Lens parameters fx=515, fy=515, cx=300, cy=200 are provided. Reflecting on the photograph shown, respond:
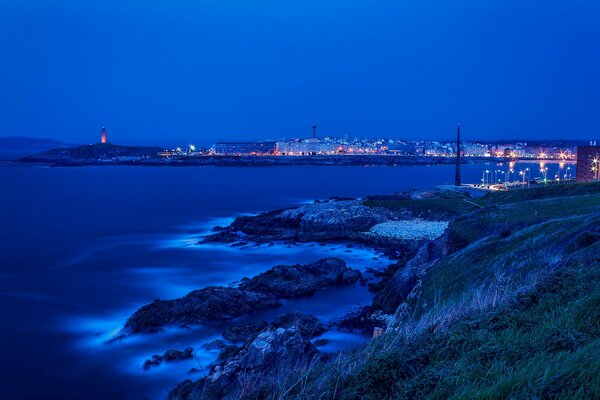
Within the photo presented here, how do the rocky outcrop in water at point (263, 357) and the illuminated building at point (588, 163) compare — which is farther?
the illuminated building at point (588, 163)

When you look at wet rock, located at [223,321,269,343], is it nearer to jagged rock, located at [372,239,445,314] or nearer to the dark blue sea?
the dark blue sea

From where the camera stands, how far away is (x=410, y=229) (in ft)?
142

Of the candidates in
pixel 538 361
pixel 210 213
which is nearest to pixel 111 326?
pixel 538 361

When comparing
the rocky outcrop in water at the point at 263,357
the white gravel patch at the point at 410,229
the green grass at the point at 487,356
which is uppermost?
the green grass at the point at 487,356

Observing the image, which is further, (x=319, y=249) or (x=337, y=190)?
(x=337, y=190)

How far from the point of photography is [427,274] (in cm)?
1864

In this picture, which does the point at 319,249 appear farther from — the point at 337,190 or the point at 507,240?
the point at 337,190

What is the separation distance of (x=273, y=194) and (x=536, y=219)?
68.6m

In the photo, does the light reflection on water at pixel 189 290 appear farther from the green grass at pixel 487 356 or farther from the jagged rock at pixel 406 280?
the green grass at pixel 487 356

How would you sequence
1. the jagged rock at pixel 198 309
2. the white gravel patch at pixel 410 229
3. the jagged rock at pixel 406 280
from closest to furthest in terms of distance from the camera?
1. the jagged rock at pixel 406 280
2. the jagged rock at pixel 198 309
3. the white gravel patch at pixel 410 229

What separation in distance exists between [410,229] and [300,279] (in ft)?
60.9

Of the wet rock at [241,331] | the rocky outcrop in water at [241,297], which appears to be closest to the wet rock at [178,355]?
the wet rock at [241,331]

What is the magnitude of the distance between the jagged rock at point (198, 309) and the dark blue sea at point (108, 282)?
67cm

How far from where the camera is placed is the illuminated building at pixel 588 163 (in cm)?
6178
